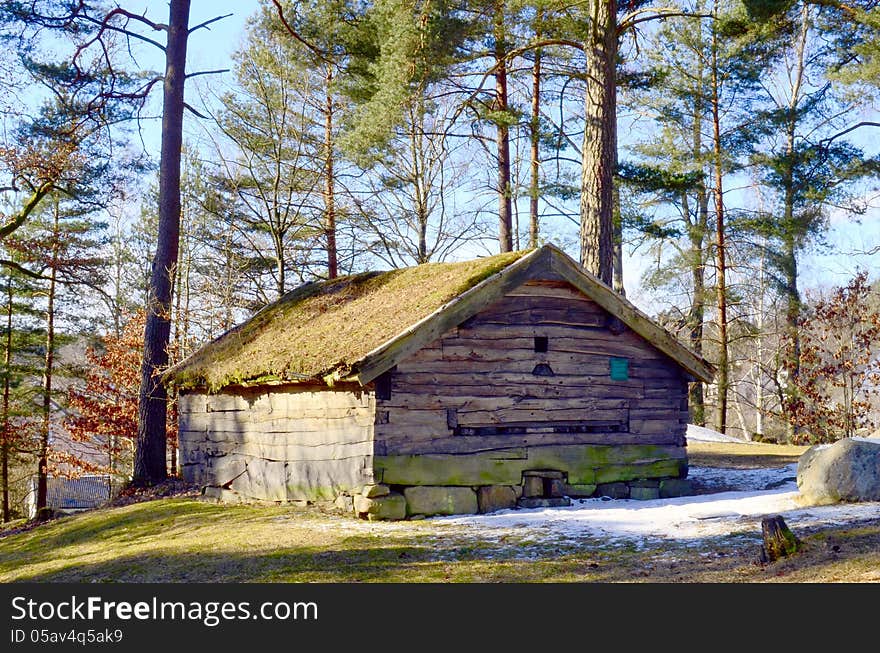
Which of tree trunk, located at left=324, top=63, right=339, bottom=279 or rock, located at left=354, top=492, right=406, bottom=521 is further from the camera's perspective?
tree trunk, located at left=324, top=63, right=339, bottom=279

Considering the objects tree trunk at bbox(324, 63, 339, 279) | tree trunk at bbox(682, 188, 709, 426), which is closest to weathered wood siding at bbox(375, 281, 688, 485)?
tree trunk at bbox(682, 188, 709, 426)

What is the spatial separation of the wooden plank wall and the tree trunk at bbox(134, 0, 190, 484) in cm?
742

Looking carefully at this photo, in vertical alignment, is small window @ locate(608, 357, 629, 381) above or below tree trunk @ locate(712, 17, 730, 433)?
below

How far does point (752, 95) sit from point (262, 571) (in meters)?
20.4

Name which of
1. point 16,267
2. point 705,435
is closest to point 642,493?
point 705,435

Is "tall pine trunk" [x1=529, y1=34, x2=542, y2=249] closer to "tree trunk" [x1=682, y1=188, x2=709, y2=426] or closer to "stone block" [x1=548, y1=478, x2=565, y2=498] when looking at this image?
"tree trunk" [x1=682, y1=188, x2=709, y2=426]

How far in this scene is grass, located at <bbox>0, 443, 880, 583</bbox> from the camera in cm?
734

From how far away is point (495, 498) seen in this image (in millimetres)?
11250

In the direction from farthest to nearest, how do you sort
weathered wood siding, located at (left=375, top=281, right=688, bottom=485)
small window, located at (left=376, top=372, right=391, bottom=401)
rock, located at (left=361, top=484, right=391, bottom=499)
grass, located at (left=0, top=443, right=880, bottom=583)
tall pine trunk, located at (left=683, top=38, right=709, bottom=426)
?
tall pine trunk, located at (left=683, top=38, right=709, bottom=426), weathered wood siding, located at (left=375, top=281, right=688, bottom=485), small window, located at (left=376, top=372, right=391, bottom=401), rock, located at (left=361, top=484, right=391, bottom=499), grass, located at (left=0, top=443, right=880, bottom=583)

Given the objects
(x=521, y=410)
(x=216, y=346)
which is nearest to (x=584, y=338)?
(x=521, y=410)

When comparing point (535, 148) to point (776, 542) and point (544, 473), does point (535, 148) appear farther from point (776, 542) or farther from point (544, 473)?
point (776, 542)

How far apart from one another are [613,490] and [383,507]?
3641 millimetres

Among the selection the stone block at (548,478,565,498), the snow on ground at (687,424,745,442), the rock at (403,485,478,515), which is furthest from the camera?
the snow on ground at (687,424,745,442)

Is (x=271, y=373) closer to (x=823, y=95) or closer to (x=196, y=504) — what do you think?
(x=196, y=504)
